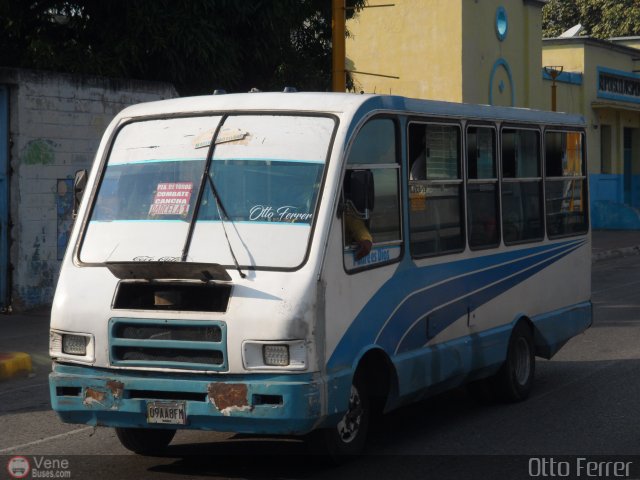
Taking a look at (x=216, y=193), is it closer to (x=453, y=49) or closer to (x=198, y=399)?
(x=198, y=399)

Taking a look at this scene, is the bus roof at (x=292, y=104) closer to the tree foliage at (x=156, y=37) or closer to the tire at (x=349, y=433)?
the tire at (x=349, y=433)

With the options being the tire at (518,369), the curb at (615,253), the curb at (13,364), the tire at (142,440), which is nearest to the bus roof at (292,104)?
the tire at (142,440)

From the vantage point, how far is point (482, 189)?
9.65 metres

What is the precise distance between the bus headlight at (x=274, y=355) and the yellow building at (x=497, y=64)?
23267mm

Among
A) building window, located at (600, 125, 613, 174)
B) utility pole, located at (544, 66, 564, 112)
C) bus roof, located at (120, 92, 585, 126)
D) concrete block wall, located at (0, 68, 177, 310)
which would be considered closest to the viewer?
bus roof, located at (120, 92, 585, 126)

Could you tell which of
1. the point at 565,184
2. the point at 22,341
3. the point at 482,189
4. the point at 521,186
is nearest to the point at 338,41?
the point at 565,184

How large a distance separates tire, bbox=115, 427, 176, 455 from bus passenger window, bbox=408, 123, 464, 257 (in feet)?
7.36

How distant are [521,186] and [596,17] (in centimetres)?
5127

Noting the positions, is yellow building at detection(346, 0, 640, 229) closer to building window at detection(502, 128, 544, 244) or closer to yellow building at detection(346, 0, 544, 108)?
yellow building at detection(346, 0, 544, 108)

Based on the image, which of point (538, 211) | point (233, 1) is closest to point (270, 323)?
point (538, 211)

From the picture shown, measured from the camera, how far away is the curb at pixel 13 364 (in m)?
11.9

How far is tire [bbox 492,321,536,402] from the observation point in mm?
9891

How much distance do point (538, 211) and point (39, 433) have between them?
15.9 feet

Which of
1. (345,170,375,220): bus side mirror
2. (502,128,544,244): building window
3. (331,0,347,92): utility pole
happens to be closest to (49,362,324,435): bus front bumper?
(345,170,375,220): bus side mirror
